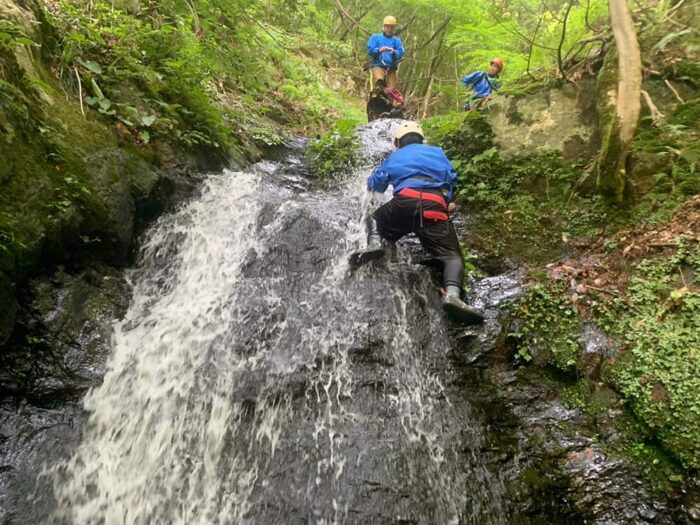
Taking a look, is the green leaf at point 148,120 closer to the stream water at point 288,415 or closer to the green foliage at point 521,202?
the stream water at point 288,415

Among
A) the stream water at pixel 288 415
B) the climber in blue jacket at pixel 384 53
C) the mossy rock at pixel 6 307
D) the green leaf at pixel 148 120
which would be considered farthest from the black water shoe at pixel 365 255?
the climber in blue jacket at pixel 384 53

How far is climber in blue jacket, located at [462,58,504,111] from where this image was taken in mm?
10328

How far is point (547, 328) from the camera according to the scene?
459 centimetres

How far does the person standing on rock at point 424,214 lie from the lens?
198 inches

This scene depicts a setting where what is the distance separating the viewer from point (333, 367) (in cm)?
470

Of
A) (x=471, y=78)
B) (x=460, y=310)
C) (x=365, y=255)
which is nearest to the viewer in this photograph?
(x=460, y=310)

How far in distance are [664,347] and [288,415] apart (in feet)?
11.4

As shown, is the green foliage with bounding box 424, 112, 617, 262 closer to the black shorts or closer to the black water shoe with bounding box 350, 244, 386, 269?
the black shorts

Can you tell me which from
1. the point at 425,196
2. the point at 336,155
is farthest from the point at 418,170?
the point at 336,155

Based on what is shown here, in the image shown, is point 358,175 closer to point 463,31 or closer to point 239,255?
point 239,255

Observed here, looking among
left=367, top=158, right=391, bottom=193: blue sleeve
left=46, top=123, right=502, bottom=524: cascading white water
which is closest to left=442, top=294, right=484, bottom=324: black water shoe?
left=46, top=123, right=502, bottom=524: cascading white water

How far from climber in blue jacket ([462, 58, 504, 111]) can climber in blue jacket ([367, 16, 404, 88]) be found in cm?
270

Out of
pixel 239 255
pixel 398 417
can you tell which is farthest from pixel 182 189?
pixel 398 417

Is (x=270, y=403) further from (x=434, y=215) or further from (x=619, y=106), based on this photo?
(x=619, y=106)
